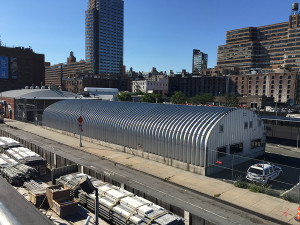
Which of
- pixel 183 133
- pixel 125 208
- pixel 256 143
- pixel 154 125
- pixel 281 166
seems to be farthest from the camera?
pixel 256 143

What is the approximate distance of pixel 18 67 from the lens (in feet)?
459

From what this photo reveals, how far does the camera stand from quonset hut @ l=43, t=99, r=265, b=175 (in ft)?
82.7

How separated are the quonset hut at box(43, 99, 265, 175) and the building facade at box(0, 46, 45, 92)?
117m

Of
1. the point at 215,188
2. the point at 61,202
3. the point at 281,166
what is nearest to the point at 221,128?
the point at 215,188

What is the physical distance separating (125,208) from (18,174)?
11.3 meters

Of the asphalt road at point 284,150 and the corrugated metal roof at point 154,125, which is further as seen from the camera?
the asphalt road at point 284,150

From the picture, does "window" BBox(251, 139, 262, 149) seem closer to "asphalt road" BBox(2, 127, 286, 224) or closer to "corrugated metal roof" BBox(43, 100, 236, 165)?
"corrugated metal roof" BBox(43, 100, 236, 165)

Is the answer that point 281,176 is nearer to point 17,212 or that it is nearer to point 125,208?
point 125,208

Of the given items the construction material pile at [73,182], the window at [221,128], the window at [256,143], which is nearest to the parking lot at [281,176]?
the window at [256,143]

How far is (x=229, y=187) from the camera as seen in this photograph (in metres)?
21.1

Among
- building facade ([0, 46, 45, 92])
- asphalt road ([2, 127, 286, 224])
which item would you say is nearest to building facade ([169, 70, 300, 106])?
building facade ([0, 46, 45, 92])

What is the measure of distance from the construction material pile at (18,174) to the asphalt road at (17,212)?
1584 cm

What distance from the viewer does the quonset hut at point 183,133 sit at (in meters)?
25.2

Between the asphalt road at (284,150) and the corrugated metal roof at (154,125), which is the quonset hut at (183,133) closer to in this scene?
the corrugated metal roof at (154,125)
